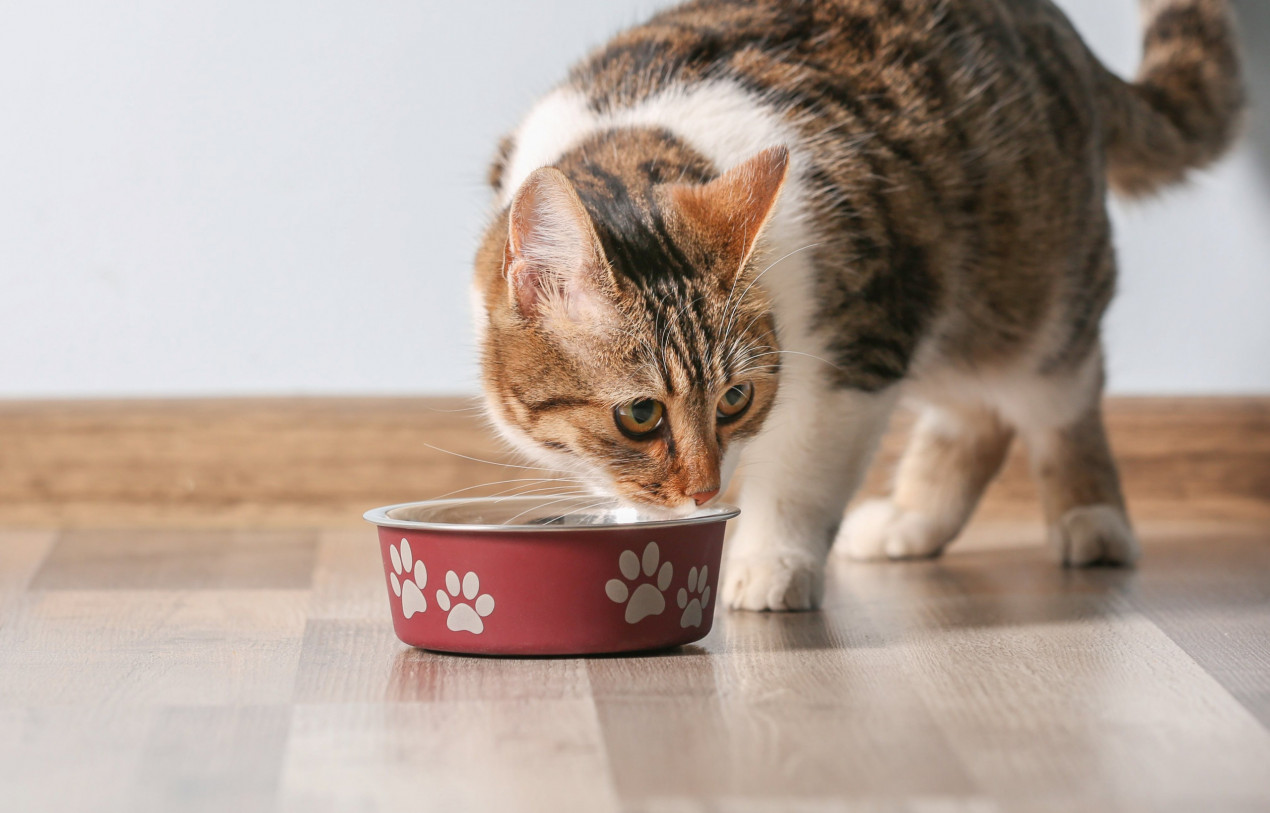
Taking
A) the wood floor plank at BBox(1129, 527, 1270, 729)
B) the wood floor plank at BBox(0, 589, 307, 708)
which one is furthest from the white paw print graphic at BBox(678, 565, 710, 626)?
the wood floor plank at BBox(1129, 527, 1270, 729)

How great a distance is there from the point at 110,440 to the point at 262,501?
0.87 feet

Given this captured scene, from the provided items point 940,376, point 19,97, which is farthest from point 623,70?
point 19,97

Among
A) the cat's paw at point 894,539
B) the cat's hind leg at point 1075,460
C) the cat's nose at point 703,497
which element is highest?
the cat's nose at point 703,497

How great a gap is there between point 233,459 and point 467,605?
3.57ft

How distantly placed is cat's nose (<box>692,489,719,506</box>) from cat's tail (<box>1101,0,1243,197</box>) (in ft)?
3.57

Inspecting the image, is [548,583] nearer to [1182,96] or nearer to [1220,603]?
[1220,603]

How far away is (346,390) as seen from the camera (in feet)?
7.63

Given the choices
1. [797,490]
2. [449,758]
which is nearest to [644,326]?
[797,490]

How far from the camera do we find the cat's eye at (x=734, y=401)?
1431 millimetres

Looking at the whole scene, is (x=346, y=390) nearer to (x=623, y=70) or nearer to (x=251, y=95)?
(x=251, y=95)

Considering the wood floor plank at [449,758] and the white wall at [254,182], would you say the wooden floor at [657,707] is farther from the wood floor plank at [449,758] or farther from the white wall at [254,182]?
the white wall at [254,182]

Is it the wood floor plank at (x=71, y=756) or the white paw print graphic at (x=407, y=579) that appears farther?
the white paw print graphic at (x=407, y=579)

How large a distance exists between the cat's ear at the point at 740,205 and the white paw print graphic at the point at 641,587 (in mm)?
Answer: 324

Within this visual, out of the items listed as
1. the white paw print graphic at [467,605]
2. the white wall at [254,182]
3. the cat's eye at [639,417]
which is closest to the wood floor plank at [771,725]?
the white paw print graphic at [467,605]
